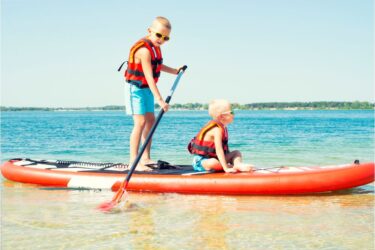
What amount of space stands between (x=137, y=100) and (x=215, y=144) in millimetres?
1081

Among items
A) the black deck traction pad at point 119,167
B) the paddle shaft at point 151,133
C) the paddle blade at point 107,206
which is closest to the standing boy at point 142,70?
the paddle shaft at point 151,133

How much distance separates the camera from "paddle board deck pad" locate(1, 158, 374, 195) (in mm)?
4797

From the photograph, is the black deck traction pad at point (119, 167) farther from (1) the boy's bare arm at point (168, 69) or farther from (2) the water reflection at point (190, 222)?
(1) the boy's bare arm at point (168, 69)

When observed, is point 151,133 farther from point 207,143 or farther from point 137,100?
point 207,143

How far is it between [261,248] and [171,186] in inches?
77.7

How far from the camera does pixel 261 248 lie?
3121 millimetres

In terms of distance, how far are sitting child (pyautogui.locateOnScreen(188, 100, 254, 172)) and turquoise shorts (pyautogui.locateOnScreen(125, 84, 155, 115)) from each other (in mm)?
714

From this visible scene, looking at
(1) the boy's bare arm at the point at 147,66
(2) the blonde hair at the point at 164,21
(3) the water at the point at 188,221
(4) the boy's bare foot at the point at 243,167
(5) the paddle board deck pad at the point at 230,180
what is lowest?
(3) the water at the point at 188,221

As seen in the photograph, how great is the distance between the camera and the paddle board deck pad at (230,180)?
4797 millimetres

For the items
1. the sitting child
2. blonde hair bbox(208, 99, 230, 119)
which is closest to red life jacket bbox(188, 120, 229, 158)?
the sitting child

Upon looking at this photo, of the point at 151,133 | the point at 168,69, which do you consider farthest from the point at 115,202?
the point at 168,69

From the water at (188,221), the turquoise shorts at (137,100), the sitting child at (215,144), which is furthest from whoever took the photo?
the turquoise shorts at (137,100)

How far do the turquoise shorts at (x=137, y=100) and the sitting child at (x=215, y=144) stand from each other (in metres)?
0.71

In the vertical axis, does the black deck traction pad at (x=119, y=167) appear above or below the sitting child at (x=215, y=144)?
below
